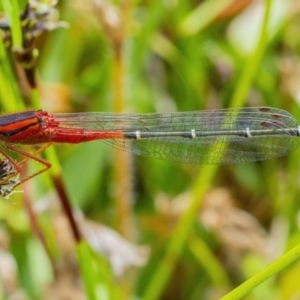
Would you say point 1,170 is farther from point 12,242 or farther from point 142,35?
point 142,35

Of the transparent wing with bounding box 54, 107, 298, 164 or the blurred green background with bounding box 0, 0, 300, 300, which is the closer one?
the transparent wing with bounding box 54, 107, 298, 164

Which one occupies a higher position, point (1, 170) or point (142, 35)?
point (142, 35)

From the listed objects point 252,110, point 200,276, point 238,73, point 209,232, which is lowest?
point 200,276

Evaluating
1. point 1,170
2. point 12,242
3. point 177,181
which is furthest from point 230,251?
point 1,170

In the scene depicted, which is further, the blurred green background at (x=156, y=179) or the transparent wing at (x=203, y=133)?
the blurred green background at (x=156, y=179)
